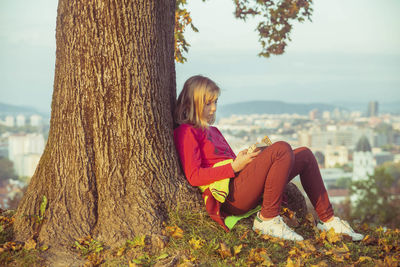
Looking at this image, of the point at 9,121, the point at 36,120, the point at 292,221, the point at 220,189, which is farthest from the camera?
the point at 36,120

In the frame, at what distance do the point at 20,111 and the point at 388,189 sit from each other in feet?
186

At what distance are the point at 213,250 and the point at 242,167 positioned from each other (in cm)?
68

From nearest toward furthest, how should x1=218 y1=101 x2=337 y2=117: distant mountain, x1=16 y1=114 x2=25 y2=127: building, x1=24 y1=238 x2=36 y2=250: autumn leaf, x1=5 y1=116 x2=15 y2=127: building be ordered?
x1=24 y1=238 x2=36 y2=250: autumn leaf → x1=5 y1=116 x2=15 y2=127: building → x1=16 y1=114 x2=25 y2=127: building → x1=218 y1=101 x2=337 y2=117: distant mountain

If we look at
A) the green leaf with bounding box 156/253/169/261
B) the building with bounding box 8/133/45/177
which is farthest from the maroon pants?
the building with bounding box 8/133/45/177

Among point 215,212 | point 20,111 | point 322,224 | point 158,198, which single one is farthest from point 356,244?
point 20,111

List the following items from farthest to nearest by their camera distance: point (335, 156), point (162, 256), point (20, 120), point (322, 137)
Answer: point (322, 137), point (335, 156), point (20, 120), point (162, 256)

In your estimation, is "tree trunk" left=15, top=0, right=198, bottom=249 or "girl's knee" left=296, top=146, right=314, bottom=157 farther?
"girl's knee" left=296, top=146, right=314, bottom=157

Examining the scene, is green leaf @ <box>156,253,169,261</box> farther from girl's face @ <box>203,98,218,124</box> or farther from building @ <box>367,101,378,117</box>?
building @ <box>367,101,378,117</box>

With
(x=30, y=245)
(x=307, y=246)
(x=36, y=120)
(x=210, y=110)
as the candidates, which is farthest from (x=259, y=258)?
(x=36, y=120)

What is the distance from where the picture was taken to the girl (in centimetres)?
324

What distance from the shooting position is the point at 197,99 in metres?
3.44

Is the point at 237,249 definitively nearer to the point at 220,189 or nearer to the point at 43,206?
the point at 220,189

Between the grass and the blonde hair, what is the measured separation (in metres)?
0.72

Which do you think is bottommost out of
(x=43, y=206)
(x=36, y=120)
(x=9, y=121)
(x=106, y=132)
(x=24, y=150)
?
(x=24, y=150)
